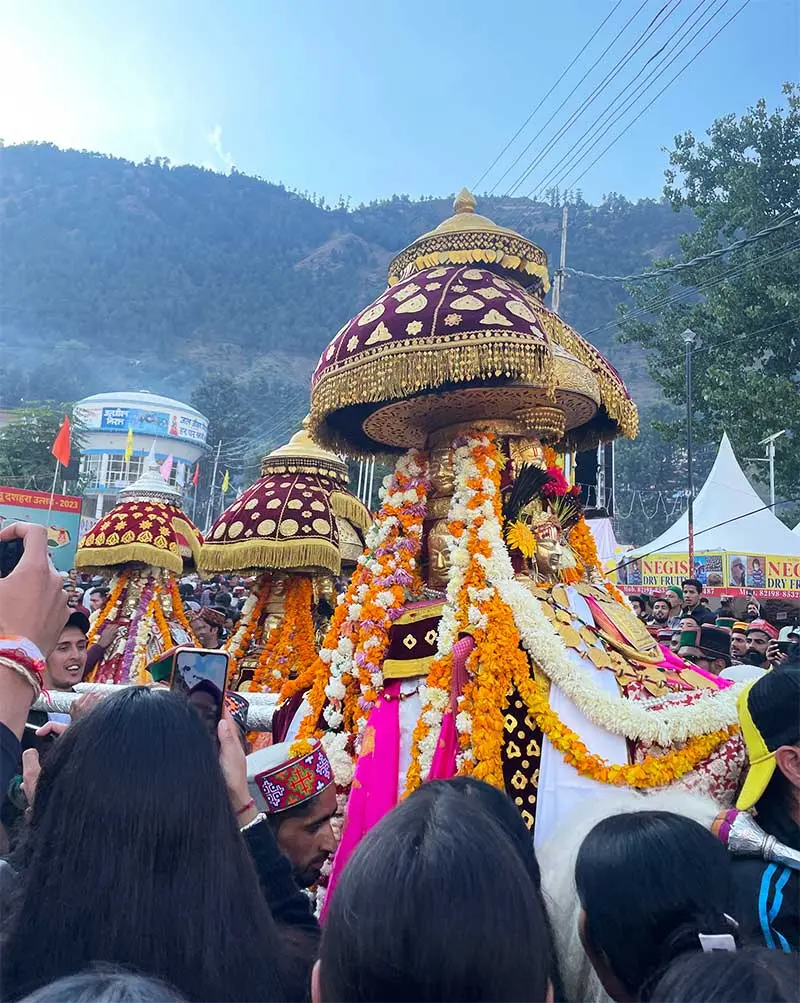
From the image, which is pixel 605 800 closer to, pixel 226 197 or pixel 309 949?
pixel 309 949

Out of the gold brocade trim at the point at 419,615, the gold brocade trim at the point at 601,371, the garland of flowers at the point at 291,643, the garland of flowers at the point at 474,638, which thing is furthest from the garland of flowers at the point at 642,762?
the garland of flowers at the point at 291,643

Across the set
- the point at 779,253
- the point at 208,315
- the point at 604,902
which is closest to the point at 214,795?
the point at 604,902

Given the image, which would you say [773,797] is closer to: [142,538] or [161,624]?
[161,624]

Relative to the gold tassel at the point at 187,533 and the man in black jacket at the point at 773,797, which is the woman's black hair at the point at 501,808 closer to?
the man in black jacket at the point at 773,797

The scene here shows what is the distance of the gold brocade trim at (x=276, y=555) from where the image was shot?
21.7 feet

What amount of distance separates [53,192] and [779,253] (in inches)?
4483

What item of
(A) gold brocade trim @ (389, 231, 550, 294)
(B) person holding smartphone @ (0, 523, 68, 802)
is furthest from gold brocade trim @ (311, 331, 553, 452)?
(B) person holding smartphone @ (0, 523, 68, 802)

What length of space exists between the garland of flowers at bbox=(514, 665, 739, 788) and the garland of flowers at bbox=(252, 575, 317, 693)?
3.32m

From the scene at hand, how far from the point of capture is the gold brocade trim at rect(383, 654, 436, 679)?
3.75 meters

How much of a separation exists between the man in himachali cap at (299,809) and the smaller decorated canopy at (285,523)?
13.0 feet

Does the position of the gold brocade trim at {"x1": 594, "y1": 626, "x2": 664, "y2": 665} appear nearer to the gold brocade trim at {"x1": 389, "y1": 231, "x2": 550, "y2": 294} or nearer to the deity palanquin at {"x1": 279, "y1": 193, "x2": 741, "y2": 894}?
the deity palanquin at {"x1": 279, "y1": 193, "x2": 741, "y2": 894}

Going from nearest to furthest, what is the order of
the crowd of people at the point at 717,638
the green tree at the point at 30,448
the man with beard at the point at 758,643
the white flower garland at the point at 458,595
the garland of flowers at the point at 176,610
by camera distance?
the white flower garland at the point at 458,595 → the crowd of people at the point at 717,638 → the man with beard at the point at 758,643 → the garland of flowers at the point at 176,610 → the green tree at the point at 30,448

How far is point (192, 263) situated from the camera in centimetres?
10425

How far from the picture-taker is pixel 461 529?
393cm
